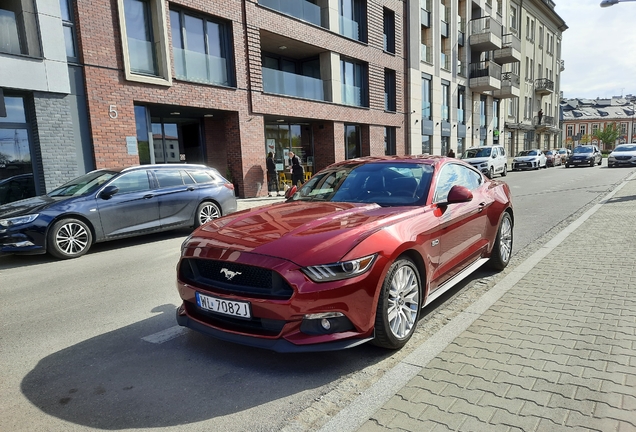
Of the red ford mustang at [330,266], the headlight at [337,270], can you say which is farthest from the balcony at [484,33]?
the headlight at [337,270]

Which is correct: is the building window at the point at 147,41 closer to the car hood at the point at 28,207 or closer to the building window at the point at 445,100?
the car hood at the point at 28,207

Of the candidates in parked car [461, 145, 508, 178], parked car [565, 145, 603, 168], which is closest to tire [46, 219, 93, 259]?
parked car [461, 145, 508, 178]

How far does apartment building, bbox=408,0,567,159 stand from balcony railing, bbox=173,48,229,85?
13.9 metres

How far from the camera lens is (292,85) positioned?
17.6 meters

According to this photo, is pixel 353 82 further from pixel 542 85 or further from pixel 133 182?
pixel 542 85

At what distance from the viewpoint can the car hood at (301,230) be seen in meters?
2.89

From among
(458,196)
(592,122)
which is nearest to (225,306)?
(458,196)

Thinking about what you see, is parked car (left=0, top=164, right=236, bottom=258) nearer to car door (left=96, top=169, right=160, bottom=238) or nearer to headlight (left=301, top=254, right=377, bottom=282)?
car door (left=96, top=169, right=160, bottom=238)

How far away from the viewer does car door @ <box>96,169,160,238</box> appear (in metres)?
7.71

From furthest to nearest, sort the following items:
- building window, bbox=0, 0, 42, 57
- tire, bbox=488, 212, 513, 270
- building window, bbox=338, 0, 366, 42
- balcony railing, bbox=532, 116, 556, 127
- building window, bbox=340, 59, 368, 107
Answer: balcony railing, bbox=532, 116, 556, 127
building window, bbox=340, 59, 368, 107
building window, bbox=338, 0, 366, 42
building window, bbox=0, 0, 42, 57
tire, bbox=488, 212, 513, 270

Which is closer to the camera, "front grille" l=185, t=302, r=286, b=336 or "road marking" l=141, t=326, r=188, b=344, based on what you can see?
"front grille" l=185, t=302, r=286, b=336

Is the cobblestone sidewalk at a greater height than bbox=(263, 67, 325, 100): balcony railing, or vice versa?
bbox=(263, 67, 325, 100): balcony railing

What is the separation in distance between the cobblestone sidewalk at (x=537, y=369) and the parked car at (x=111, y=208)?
6.61 meters

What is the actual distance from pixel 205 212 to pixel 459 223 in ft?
21.1
